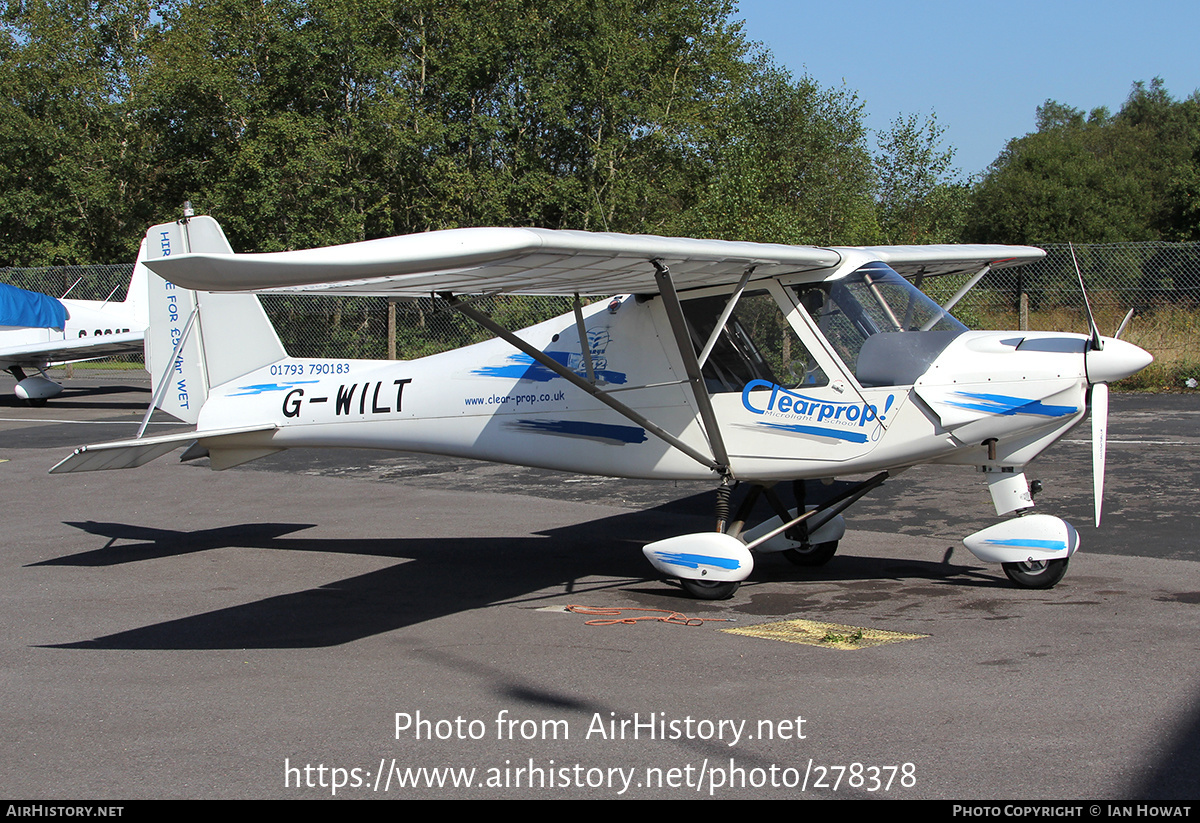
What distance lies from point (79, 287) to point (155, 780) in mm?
29142

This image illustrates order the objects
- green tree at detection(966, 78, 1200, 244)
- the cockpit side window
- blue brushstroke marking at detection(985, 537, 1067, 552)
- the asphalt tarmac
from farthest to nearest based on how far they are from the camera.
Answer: green tree at detection(966, 78, 1200, 244), the cockpit side window, blue brushstroke marking at detection(985, 537, 1067, 552), the asphalt tarmac

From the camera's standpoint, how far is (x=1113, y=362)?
6.16 meters

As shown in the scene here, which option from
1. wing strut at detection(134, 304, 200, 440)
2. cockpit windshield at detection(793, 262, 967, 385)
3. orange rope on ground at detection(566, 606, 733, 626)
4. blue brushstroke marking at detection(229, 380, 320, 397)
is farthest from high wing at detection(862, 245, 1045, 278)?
wing strut at detection(134, 304, 200, 440)

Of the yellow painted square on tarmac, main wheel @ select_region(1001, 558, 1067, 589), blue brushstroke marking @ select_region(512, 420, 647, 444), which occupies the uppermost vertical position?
blue brushstroke marking @ select_region(512, 420, 647, 444)

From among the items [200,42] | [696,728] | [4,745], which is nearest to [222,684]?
[4,745]

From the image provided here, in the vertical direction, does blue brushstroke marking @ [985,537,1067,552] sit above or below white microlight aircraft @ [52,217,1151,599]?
below

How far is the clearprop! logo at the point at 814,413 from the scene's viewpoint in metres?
6.66

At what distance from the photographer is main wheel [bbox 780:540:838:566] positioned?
7836mm

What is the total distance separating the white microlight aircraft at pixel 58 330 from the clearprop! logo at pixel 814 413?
20478 mm

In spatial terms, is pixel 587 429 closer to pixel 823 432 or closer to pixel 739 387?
pixel 739 387

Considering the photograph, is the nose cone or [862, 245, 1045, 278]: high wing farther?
[862, 245, 1045, 278]: high wing

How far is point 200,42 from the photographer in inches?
1304

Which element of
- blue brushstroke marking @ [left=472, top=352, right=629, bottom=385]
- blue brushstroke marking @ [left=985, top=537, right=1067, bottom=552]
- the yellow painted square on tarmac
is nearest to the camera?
the yellow painted square on tarmac

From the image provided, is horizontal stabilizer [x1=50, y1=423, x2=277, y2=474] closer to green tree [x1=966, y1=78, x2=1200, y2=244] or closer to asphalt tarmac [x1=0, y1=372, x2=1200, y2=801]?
asphalt tarmac [x1=0, y1=372, x2=1200, y2=801]
